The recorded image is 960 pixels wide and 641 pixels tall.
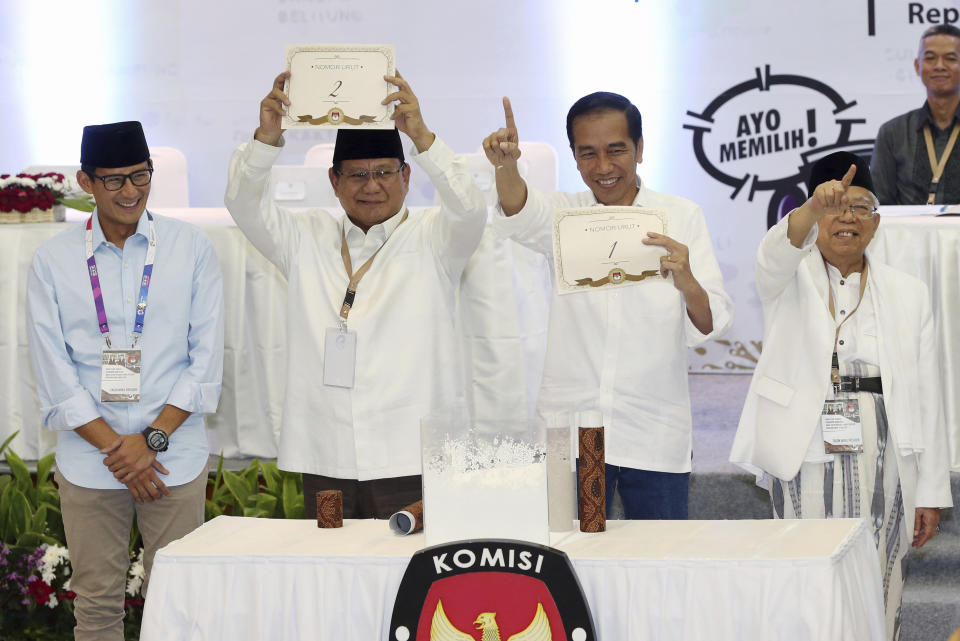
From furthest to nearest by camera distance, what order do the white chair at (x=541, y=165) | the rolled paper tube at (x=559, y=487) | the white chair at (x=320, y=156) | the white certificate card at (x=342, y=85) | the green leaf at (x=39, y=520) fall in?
the white chair at (x=320, y=156), the white chair at (x=541, y=165), the green leaf at (x=39, y=520), the white certificate card at (x=342, y=85), the rolled paper tube at (x=559, y=487)

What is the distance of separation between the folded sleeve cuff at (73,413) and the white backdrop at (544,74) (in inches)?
179

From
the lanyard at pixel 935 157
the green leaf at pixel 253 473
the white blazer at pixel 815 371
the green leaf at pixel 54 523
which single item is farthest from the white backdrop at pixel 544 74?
the white blazer at pixel 815 371

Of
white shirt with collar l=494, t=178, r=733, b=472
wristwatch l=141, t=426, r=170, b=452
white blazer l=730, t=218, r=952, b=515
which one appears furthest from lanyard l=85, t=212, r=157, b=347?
white blazer l=730, t=218, r=952, b=515

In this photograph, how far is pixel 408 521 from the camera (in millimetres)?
2307

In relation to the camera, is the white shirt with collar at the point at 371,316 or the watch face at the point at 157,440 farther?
the watch face at the point at 157,440

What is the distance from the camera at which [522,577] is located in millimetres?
2020

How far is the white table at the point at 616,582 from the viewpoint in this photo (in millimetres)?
2045

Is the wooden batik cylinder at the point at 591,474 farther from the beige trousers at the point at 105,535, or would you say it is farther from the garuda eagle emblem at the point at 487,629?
the beige trousers at the point at 105,535

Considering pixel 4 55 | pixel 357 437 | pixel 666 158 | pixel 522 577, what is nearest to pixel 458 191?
pixel 357 437

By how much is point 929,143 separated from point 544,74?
3.33m

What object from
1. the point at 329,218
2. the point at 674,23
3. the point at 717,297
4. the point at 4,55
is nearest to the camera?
the point at 717,297

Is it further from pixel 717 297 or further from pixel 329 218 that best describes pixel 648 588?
pixel 329 218

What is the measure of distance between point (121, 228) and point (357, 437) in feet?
3.16

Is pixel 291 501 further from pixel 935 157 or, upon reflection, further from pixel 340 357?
pixel 935 157
